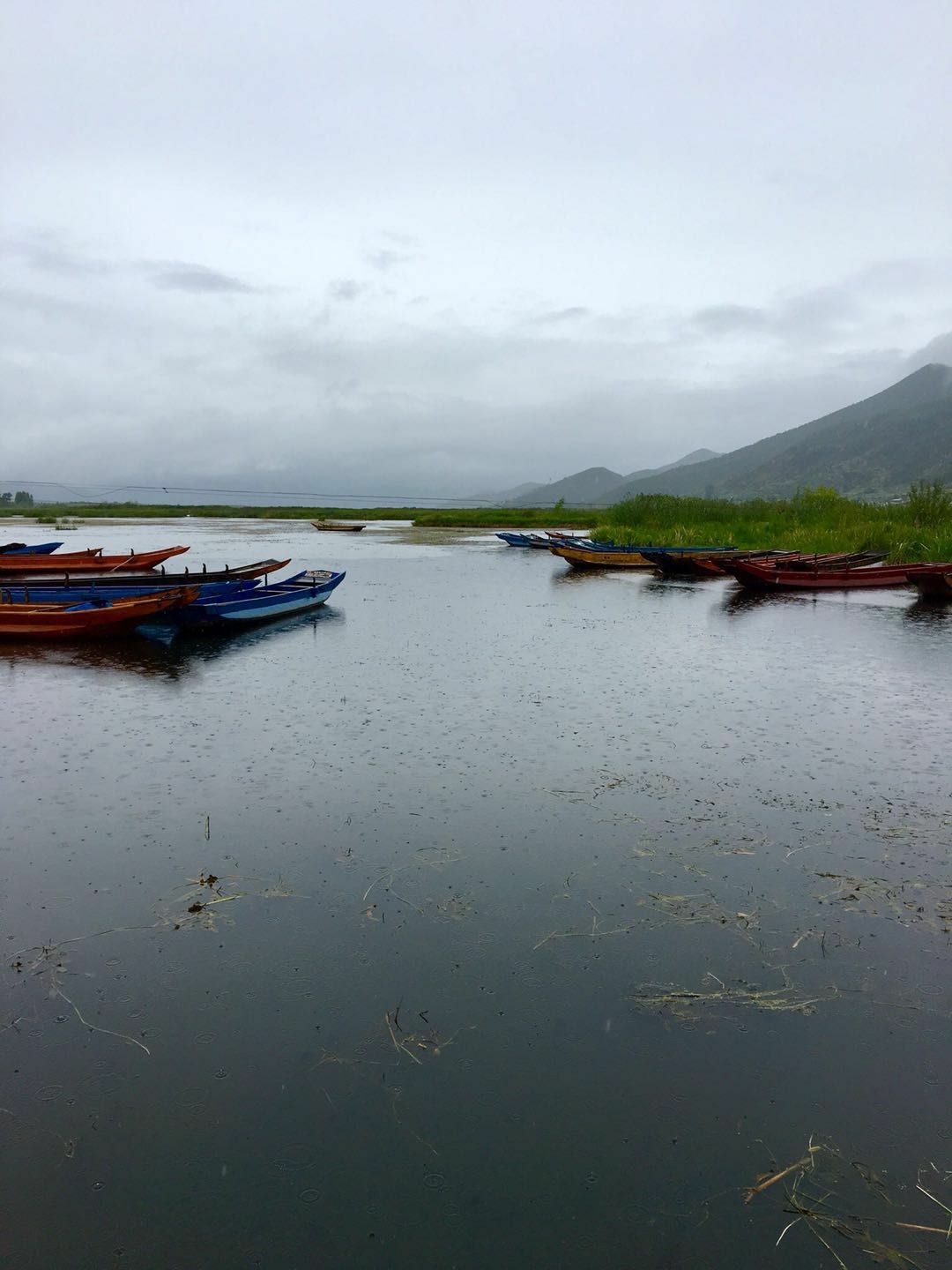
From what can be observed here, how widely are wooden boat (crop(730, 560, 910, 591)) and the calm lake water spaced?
65.0 feet

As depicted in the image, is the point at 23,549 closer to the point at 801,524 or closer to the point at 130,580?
the point at 130,580

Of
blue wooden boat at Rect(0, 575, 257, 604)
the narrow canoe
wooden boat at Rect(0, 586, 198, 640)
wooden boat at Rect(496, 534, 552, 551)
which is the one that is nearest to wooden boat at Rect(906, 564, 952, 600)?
the narrow canoe

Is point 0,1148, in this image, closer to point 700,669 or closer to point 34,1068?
point 34,1068

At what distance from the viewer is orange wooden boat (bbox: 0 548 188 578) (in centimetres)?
2920

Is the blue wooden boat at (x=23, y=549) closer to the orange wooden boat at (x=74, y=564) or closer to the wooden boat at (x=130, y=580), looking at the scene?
the orange wooden boat at (x=74, y=564)

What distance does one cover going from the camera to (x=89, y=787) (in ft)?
35.3

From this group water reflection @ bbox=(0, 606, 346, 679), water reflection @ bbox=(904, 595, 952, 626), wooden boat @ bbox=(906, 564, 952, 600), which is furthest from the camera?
wooden boat @ bbox=(906, 564, 952, 600)

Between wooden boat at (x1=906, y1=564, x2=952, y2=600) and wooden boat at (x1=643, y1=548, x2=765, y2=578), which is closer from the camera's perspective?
wooden boat at (x1=906, y1=564, x2=952, y2=600)

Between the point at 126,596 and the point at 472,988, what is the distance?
19.8m

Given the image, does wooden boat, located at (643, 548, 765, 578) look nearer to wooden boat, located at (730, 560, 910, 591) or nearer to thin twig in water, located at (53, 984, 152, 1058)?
wooden boat, located at (730, 560, 910, 591)

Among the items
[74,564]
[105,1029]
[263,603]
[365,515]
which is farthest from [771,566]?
[365,515]

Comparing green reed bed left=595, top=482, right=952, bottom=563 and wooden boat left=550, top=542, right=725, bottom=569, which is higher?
green reed bed left=595, top=482, right=952, bottom=563

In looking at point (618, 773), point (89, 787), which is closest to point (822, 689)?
point (618, 773)

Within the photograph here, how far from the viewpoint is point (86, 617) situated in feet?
67.8
